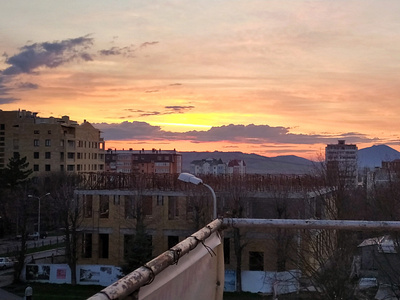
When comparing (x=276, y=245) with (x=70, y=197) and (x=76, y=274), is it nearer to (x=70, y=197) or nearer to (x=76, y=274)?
(x=76, y=274)

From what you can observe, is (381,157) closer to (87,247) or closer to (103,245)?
(103,245)

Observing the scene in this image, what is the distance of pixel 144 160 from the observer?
10419 cm

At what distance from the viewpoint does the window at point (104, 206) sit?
2689cm

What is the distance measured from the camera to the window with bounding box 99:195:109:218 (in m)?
26.9

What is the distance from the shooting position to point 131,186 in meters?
26.4

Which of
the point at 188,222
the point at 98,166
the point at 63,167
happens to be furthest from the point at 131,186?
A: the point at 98,166

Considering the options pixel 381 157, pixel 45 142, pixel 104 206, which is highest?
pixel 45 142

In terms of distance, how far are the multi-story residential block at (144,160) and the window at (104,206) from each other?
237ft

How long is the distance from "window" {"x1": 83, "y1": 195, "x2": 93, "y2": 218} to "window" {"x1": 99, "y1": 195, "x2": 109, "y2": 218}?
0.60m

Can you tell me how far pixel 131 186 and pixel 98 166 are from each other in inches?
1663

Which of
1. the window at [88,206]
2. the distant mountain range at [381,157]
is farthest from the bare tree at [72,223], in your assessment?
the distant mountain range at [381,157]

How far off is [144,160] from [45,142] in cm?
4888

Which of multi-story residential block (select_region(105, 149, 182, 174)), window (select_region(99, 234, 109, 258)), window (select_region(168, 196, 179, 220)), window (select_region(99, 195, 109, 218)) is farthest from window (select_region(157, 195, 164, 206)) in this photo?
multi-story residential block (select_region(105, 149, 182, 174))

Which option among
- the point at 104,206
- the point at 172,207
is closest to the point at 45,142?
the point at 104,206
